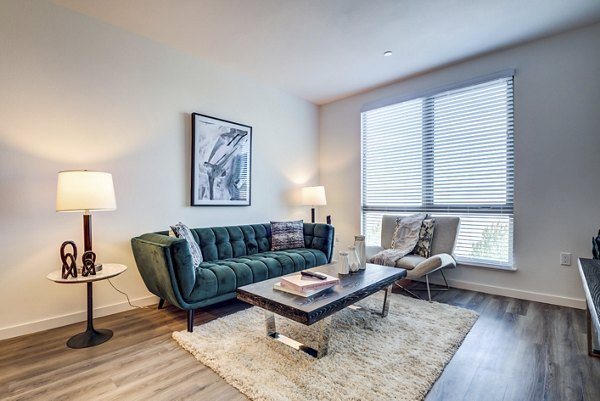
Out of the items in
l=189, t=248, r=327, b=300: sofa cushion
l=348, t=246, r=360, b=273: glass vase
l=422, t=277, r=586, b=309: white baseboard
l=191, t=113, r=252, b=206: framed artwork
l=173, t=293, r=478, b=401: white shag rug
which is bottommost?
l=173, t=293, r=478, b=401: white shag rug

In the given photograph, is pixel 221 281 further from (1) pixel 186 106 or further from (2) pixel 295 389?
(1) pixel 186 106

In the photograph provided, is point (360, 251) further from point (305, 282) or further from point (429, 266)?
point (429, 266)

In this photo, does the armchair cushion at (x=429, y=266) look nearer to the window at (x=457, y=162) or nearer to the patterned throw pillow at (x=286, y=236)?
the window at (x=457, y=162)

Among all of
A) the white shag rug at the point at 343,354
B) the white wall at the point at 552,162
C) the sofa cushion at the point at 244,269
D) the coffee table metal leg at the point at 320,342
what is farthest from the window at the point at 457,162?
the coffee table metal leg at the point at 320,342

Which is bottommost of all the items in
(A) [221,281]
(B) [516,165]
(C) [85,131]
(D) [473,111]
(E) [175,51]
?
(A) [221,281]

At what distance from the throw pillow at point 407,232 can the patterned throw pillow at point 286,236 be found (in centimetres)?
114

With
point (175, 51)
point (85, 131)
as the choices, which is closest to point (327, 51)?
point (175, 51)

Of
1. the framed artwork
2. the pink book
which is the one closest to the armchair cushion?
the pink book

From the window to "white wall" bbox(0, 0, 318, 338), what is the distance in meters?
2.17

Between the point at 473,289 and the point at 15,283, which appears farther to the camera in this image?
the point at 473,289

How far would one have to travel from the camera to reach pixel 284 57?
10.7ft

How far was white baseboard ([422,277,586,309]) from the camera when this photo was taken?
109 inches

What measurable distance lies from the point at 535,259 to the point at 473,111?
1699 mm

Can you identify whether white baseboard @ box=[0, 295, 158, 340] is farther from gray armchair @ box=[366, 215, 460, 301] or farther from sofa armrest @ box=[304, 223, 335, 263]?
gray armchair @ box=[366, 215, 460, 301]
